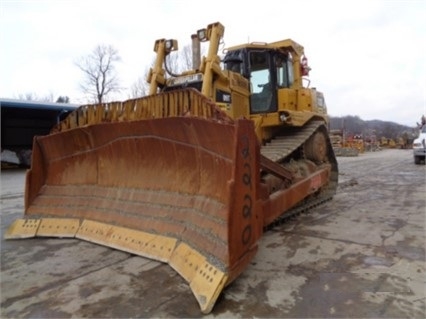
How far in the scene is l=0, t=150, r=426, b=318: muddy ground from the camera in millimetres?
2598

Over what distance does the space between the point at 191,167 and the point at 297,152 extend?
3050mm

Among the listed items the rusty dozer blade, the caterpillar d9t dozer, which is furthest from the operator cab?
the rusty dozer blade

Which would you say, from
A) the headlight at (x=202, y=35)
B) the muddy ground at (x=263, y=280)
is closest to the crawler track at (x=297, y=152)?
the muddy ground at (x=263, y=280)

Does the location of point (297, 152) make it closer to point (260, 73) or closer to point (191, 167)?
point (260, 73)

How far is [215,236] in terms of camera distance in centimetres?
296

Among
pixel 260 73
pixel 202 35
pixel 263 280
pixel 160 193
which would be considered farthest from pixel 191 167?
pixel 260 73

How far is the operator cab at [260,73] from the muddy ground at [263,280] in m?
2.29

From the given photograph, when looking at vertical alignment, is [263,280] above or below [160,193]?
below

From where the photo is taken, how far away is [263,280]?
3.12 metres

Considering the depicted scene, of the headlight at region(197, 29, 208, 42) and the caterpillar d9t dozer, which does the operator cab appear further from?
the headlight at region(197, 29, 208, 42)

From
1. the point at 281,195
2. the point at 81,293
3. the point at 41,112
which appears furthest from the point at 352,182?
the point at 41,112

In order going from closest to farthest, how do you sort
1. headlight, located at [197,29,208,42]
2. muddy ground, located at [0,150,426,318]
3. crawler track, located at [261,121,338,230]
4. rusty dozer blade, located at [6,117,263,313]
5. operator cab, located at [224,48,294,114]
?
muddy ground, located at [0,150,426,318], rusty dozer blade, located at [6,117,263,313], headlight, located at [197,29,208,42], crawler track, located at [261,121,338,230], operator cab, located at [224,48,294,114]

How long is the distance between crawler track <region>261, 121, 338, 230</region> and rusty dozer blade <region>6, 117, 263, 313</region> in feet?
5.73

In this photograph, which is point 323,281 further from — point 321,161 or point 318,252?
point 321,161
